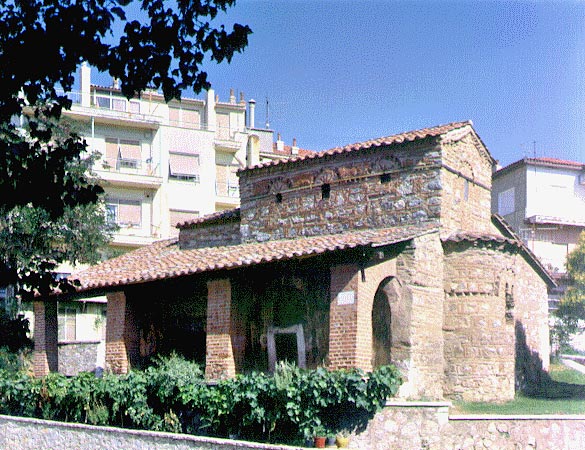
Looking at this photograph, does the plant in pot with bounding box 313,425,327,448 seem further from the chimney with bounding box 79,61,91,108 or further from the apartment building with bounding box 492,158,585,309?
the chimney with bounding box 79,61,91,108

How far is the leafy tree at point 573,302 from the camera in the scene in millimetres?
29016

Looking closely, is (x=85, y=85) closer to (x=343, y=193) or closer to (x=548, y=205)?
(x=548, y=205)

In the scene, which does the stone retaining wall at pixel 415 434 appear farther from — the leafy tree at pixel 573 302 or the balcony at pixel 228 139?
the balcony at pixel 228 139

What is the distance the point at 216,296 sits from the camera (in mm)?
17891

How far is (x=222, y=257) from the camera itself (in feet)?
61.2

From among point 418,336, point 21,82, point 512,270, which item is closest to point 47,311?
point 418,336

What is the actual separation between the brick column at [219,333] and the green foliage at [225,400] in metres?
0.60

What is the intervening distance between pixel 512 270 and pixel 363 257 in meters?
5.05

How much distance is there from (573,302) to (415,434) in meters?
17.0

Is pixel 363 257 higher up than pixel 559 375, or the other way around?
pixel 363 257

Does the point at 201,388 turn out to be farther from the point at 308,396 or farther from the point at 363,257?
the point at 363,257

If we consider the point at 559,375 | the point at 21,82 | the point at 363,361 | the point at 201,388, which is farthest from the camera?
the point at 559,375

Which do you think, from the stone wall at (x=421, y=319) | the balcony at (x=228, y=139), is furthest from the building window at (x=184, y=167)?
the stone wall at (x=421, y=319)

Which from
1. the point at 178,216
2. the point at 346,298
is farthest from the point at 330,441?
the point at 178,216
